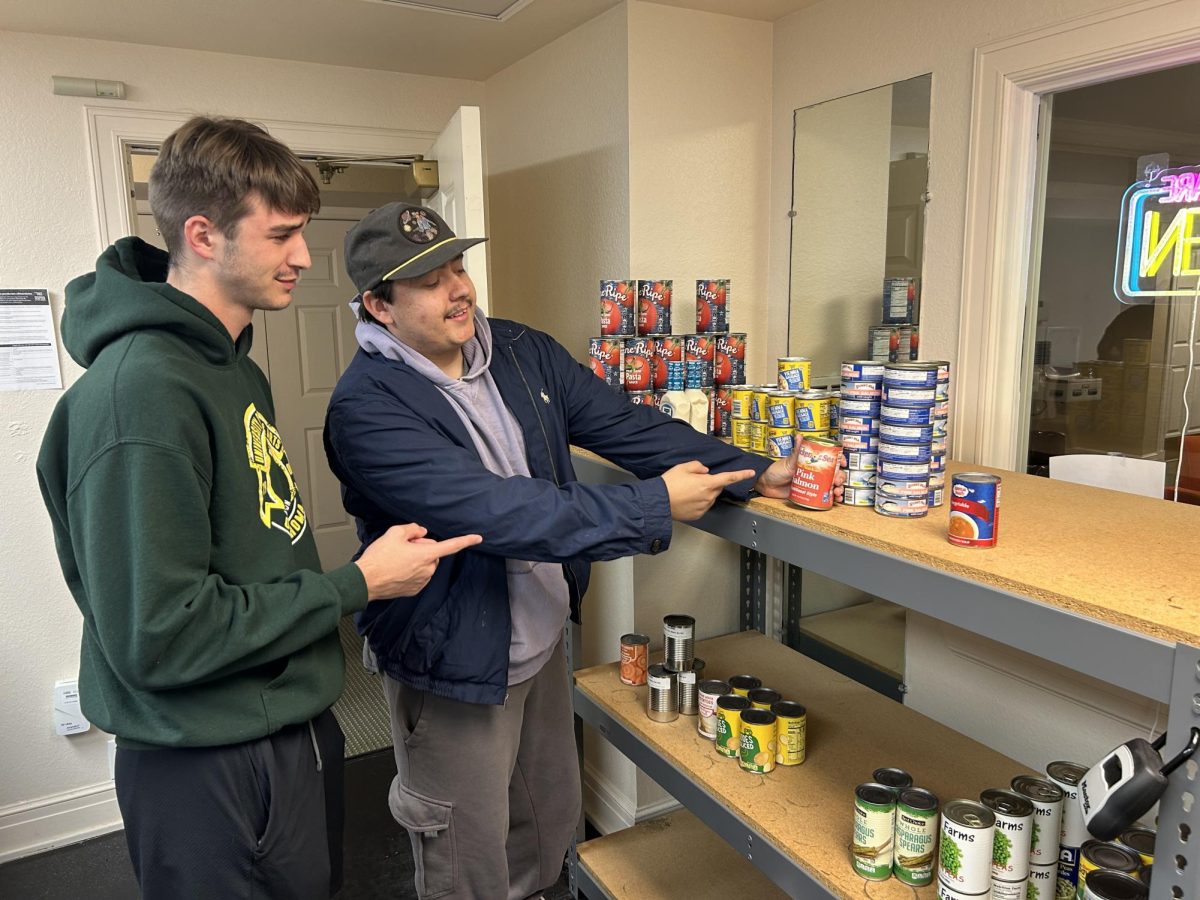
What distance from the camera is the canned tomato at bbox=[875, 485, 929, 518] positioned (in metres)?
1.29

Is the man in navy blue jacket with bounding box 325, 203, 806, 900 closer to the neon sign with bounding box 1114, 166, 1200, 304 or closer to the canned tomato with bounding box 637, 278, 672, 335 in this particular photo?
the canned tomato with bounding box 637, 278, 672, 335

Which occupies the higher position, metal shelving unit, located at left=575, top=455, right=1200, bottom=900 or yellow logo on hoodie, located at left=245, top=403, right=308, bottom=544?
yellow logo on hoodie, located at left=245, top=403, right=308, bottom=544

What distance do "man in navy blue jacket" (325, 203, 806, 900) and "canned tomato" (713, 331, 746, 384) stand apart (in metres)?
0.45

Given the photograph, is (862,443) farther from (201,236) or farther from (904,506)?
(201,236)

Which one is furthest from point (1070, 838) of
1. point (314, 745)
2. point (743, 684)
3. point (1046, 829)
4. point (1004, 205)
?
point (1004, 205)

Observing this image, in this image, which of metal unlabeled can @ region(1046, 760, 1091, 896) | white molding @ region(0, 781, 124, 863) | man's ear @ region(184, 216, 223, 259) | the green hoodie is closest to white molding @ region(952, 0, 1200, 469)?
metal unlabeled can @ region(1046, 760, 1091, 896)

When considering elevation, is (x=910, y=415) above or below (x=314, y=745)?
above

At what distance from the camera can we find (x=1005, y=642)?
3.33ft

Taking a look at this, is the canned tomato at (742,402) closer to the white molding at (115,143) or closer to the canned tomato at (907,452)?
the canned tomato at (907,452)

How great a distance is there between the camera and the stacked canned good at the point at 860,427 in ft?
4.34

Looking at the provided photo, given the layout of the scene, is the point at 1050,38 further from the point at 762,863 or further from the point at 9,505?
the point at 9,505

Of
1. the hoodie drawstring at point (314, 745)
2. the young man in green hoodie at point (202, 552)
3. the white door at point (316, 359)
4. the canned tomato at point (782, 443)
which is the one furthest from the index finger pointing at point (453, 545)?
the white door at point (316, 359)

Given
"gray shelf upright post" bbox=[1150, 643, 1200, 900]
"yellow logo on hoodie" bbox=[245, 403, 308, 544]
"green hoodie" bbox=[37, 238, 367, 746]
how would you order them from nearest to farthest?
"gray shelf upright post" bbox=[1150, 643, 1200, 900] → "green hoodie" bbox=[37, 238, 367, 746] → "yellow logo on hoodie" bbox=[245, 403, 308, 544]

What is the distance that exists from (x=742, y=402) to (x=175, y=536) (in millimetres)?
1048
